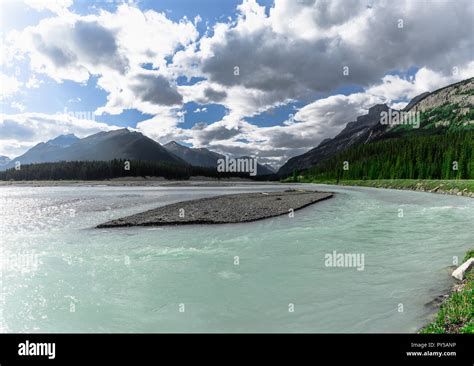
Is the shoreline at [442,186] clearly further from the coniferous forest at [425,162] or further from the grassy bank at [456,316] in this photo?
the grassy bank at [456,316]

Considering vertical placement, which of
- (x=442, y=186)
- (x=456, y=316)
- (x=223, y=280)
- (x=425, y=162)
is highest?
(x=425, y=162)

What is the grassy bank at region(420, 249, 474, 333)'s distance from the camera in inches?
282

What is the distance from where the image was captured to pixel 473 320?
23.7ft

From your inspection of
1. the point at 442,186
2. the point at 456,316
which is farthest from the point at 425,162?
the point at 456,316

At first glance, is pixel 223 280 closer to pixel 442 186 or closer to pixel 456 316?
pixel 456 316

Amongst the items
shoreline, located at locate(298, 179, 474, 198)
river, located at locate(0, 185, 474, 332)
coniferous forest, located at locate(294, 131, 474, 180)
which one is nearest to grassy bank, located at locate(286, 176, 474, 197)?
shoreline, located at locate(298, 179, 474, 198)

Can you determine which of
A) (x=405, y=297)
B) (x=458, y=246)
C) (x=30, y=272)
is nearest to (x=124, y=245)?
(x=30, y=272)

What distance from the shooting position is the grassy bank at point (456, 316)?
715 centimetres

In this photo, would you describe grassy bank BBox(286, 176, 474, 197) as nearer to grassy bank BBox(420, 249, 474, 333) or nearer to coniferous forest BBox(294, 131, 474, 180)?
coniferous forest BBox(294, 131, 474, 180)

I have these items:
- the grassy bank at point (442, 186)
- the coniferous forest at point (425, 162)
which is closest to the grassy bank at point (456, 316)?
the grassy bank at point (442, 186)

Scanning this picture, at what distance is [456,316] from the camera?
24.9ft

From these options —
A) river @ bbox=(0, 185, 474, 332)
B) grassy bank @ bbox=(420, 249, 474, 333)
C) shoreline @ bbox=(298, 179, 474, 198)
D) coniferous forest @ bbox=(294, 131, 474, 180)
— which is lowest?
river @ bbox=(0, 185, 474, 332)
